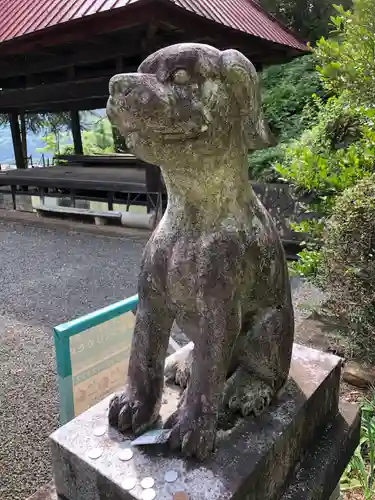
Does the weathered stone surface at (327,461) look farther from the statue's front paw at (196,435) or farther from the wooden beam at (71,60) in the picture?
the wooden beam at (71,60)

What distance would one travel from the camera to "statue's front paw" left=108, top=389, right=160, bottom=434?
121 centimetres

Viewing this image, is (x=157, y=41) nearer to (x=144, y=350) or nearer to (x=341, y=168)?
(x=341, y=168)

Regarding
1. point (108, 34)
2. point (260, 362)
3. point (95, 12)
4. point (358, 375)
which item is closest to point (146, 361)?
point (260, 362)

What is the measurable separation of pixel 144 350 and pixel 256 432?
0.39m

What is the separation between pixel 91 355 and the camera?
6.00 ft

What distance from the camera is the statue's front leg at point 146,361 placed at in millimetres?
1213

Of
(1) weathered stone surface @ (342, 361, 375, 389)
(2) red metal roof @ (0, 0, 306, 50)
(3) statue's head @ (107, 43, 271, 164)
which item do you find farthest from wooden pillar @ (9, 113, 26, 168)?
(3) statue's head @ (107, 43, 271, 164)

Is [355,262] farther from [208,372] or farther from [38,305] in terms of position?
[38,305]

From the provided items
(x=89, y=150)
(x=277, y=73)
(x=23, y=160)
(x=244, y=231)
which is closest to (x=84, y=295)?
(x=244, y=231)

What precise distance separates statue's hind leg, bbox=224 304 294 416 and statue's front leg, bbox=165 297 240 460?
145 millimetres

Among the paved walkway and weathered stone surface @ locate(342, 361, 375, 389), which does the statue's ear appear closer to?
the paved walkway

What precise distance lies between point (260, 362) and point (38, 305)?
127 inches

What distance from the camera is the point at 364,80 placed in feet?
8.16

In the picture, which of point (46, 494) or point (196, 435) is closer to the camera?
point (196, 435)
